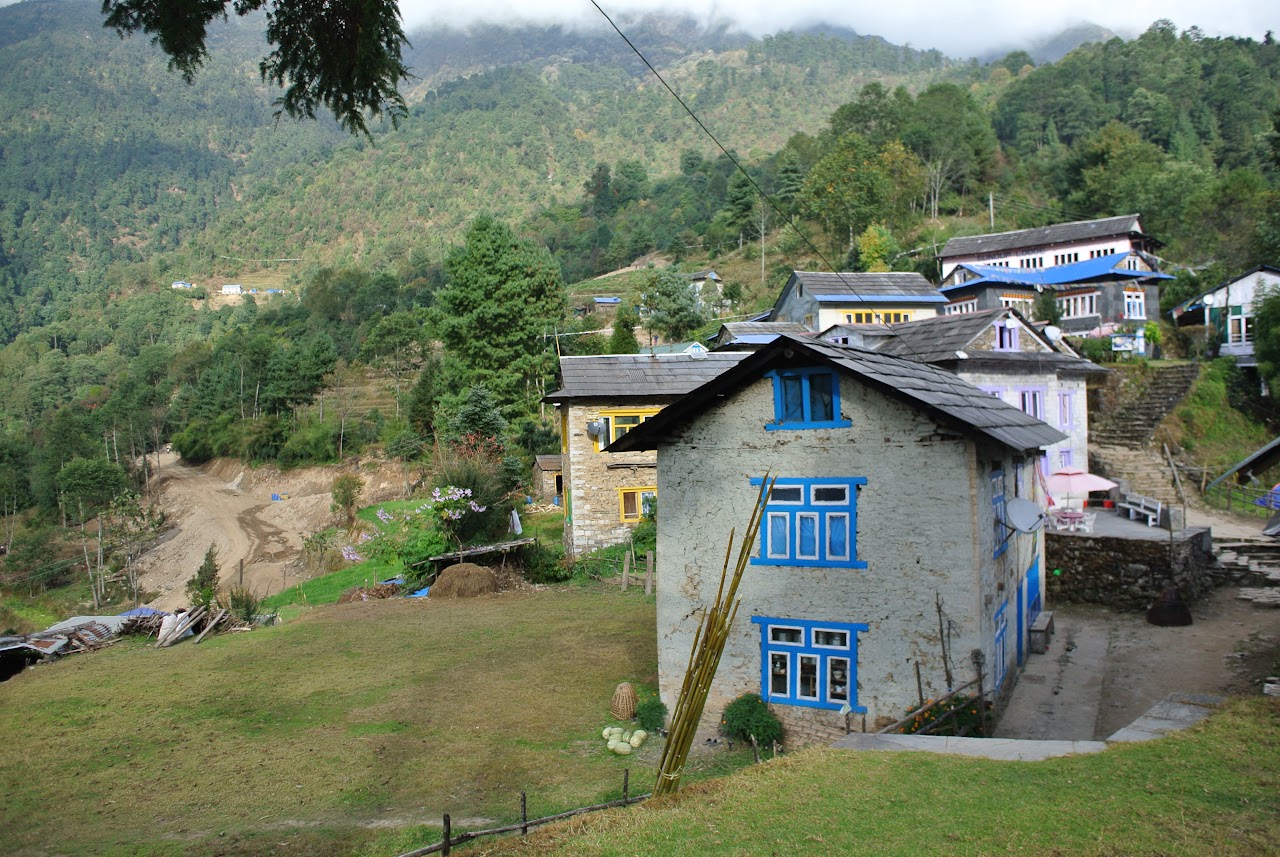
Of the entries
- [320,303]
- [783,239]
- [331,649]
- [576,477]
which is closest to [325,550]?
[576,477]

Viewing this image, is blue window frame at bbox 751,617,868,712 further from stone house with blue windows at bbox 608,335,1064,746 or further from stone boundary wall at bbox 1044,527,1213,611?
A: stone boundary wall at bbox 1044,527,1213,611

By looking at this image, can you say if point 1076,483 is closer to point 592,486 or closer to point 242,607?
point 592,486

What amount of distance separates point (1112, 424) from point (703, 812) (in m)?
31.0

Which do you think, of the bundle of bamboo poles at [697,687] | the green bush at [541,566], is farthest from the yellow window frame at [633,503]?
the bundle of bamboo poles at [697,687]

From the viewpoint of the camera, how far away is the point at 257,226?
17112cm

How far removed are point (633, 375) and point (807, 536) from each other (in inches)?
653

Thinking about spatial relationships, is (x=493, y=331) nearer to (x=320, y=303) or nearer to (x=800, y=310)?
(x=800, y=310)

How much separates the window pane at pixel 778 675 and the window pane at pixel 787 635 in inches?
9.6

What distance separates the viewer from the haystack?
24047 mm

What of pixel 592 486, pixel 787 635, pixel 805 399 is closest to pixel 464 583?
pixel 592 486

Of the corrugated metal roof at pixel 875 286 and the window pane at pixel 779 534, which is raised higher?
the corrugated metal roof at pixel 875 286

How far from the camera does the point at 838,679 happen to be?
39.1 feet

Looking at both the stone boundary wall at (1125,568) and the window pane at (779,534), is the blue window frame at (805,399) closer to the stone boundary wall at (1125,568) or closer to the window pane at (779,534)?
the window pane at (779,534)

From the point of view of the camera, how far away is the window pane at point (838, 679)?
38.9 ft
